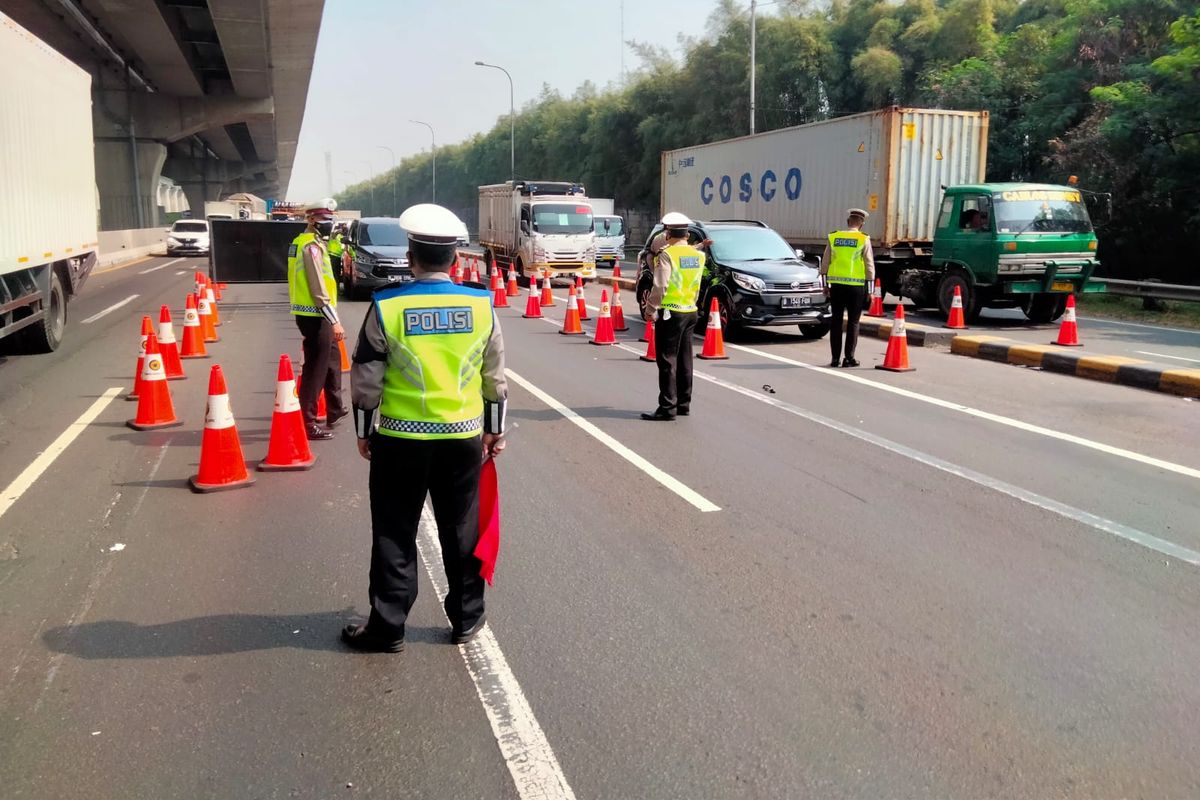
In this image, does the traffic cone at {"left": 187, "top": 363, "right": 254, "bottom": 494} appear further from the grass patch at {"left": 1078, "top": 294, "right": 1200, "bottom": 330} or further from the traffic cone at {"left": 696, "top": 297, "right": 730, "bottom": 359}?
the grass patch at {"left": 1078, "top": 294, "right": 1200, "bottom": 330}

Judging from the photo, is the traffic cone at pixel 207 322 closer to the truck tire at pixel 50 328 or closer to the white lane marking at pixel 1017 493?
the truck tire at pixel 50 328

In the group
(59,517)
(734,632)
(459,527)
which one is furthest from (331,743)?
(59,517)

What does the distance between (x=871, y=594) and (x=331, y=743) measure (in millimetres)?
2592

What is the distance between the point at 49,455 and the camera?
760 centimetres

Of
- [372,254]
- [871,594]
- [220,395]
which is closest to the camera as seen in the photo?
[871,594]

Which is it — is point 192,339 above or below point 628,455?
above

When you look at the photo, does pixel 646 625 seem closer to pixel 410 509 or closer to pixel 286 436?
pixel 410 509

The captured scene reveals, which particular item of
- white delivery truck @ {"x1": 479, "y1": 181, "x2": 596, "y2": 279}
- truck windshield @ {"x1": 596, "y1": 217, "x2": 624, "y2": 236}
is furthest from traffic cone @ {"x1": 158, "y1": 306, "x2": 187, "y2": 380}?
truck windshield @ {"x1": 596, "y1": 217, "x2": 624, "y2": 236}

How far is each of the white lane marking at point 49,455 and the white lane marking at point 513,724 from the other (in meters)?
3.69

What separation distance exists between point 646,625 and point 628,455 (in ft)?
→ 10.7

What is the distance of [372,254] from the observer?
67.0 ft

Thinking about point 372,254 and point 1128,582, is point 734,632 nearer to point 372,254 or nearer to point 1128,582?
point 1128,582

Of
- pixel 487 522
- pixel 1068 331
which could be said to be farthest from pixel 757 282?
pixel 487 522

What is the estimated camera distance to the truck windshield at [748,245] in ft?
49.1
